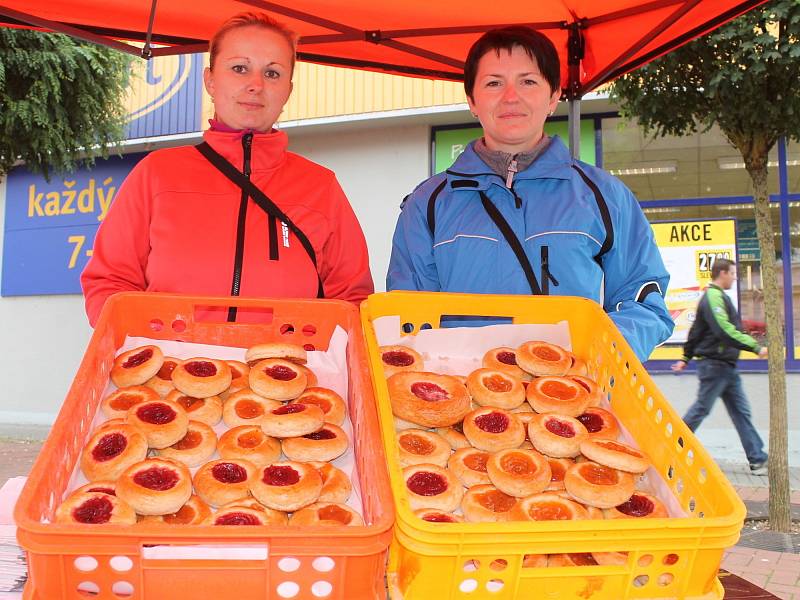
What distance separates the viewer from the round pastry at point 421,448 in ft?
4.89

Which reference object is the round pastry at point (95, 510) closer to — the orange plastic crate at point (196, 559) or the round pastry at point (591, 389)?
the orange plastic crate at point (196, 559)

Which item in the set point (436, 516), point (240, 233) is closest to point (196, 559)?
point (436, 516)

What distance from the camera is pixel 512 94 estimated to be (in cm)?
242

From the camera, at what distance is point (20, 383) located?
12266 millimetres

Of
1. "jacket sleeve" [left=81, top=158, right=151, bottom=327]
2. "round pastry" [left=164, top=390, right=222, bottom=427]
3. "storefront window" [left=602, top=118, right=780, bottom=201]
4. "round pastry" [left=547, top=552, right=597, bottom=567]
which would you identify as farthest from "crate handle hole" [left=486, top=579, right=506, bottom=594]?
"storefront window" [left=602, top=118, right=780, bottom=201]

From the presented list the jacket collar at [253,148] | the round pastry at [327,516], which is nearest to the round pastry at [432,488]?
the round pastry at [327,516]

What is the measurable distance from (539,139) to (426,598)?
184cm

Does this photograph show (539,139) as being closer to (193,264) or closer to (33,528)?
(193,264)

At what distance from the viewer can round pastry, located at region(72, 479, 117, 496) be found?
130 cm

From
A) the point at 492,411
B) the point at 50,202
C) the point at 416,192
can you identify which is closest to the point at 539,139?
the point at 416,192

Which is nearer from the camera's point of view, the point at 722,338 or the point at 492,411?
the point at 492,411

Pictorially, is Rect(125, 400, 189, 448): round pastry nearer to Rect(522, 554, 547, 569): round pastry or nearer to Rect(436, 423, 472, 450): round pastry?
Rect(436, 423, 472, 450): round pastry

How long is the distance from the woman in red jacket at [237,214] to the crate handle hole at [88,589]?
1.26m

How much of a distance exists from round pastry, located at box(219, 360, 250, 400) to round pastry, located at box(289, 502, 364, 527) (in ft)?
1.62
